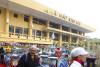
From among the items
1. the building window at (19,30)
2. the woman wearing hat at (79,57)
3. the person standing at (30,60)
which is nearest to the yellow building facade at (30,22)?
the building window at (19,30)

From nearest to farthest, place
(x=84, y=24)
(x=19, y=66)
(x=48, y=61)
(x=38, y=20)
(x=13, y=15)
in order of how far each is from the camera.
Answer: (x=19, y=66) < (x=48, y=61) < (x=13, y=15) < (x=38, y=20) < (x=84, y=24)

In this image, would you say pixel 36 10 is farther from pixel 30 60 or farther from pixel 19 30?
pixel 30 60

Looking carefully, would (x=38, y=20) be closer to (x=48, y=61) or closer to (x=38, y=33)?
(x=38, y=33)

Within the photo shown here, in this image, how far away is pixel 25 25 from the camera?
42.3m

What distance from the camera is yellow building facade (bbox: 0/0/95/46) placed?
35.5 meters

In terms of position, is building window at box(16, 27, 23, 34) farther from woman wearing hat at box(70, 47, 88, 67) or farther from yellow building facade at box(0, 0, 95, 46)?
woman wearing hat at box(70, 47, 88, 67)

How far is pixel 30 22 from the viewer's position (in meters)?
42.9

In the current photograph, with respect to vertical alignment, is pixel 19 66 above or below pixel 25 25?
below

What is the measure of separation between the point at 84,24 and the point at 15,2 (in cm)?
3714

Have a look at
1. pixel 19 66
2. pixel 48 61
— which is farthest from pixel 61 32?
pixel 19 66

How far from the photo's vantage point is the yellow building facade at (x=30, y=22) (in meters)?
35.5

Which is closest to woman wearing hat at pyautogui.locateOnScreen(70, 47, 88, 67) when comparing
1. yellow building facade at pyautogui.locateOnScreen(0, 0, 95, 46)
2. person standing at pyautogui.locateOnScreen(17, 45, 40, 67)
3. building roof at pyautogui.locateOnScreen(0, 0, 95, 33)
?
person standing at pyautogui.locateOnScreen(17, 45, 40, 67)

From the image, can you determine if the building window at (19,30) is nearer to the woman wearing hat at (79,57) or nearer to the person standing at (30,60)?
the person standing at (30,60)

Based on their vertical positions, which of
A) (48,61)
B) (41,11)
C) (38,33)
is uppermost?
(41,11)
